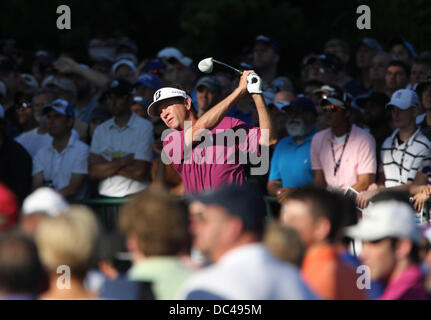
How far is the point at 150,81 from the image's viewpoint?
367 inches

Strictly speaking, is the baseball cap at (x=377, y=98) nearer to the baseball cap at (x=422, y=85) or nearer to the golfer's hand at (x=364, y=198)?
the baseball cap at (x=422, y=85)

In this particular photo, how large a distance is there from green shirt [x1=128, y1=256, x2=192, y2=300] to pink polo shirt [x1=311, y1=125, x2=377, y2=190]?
3.66 metres

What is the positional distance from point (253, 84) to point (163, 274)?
2.50 metres

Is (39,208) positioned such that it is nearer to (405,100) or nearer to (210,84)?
(210,84)

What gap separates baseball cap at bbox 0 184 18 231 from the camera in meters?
4.95

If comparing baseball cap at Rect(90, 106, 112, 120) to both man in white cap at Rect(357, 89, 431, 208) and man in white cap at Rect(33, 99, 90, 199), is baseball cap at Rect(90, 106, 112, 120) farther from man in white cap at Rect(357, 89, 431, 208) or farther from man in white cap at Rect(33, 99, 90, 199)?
man in white cap at Rect(357, 89, 431, 208)

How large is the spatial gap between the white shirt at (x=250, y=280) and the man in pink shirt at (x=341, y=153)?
3.81 m

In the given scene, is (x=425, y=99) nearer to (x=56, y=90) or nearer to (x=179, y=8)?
(x=56, y=90)

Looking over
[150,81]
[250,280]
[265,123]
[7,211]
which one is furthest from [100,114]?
[250,280]

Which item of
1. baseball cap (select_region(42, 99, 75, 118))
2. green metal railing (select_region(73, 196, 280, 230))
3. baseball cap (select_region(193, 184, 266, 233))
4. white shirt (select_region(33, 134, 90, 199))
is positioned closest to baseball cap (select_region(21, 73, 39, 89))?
→ baseball cap (select_region(42, 99, 75, 118))

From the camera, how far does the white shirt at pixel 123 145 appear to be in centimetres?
809

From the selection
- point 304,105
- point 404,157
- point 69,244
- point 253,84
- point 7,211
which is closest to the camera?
point 69,244

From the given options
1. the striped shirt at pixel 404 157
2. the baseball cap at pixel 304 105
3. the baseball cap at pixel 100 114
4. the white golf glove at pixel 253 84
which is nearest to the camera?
the white golf glove at pixel 253 84

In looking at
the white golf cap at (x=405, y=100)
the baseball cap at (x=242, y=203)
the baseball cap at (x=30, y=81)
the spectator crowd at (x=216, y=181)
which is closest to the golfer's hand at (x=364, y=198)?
the spectator crowd at (x=216, y=181)
